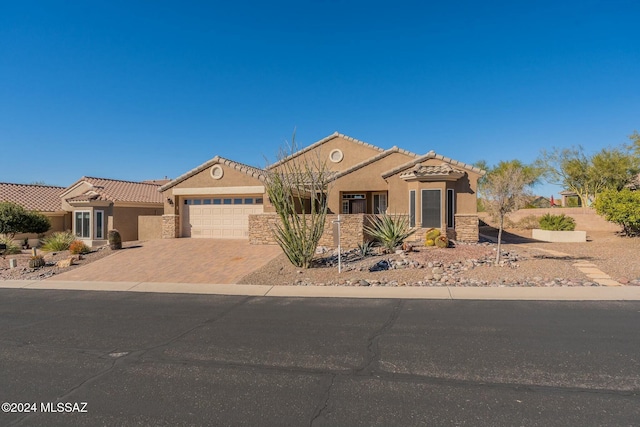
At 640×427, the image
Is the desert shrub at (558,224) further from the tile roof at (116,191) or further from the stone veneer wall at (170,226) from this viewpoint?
the tile roof at (116,191)

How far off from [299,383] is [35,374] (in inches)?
145

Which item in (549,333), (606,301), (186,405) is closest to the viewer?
(186,405)

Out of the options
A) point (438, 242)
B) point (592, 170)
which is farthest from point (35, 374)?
point (592, 170)

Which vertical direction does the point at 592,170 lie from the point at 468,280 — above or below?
above

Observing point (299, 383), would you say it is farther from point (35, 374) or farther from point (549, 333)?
point (549, 333)

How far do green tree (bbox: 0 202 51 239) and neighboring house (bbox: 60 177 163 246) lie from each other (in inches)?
72.5

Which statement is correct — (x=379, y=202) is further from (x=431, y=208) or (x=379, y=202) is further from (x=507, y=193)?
(x=507, y=193)

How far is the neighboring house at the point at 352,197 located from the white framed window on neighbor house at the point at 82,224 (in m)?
5.56

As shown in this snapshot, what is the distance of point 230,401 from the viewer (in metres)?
4.26

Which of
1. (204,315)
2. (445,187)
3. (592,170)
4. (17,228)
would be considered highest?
(592,170)

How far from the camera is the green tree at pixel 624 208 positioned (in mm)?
20578

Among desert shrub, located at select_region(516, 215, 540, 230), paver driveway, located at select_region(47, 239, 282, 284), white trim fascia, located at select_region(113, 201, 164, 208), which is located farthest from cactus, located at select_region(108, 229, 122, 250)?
desert shrub, located at select_region(516, 215, 540, 230)

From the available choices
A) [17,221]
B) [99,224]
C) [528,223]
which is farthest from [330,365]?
[528,223]

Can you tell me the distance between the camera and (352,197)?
24.0 metres
